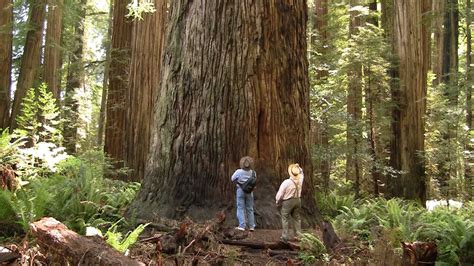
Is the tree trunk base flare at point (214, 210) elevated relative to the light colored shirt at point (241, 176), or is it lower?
lower

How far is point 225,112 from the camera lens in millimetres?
6336

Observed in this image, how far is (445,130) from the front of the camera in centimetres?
1444

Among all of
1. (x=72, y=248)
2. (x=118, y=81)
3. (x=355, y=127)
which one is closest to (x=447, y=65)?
(x=355, y=127)

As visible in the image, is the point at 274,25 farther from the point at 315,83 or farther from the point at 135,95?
the point at 315,83

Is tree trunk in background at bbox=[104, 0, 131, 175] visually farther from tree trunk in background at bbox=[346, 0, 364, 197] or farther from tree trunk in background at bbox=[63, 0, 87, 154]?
tree trunk in background at bbox=[346, 0, 364, 197]

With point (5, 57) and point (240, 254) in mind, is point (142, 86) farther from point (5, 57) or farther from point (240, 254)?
point (240, 254)

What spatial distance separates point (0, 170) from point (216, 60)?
11.1ft

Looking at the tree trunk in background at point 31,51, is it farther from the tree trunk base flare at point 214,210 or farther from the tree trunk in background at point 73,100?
the tree trunk base flare at point 214,210

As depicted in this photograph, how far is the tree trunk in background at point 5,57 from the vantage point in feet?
43.5

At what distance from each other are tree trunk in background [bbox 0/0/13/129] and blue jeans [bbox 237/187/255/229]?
389 inches

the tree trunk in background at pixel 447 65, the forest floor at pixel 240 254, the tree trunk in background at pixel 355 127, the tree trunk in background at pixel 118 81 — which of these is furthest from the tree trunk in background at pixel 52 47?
the tree trunk in background at pixel 447 65

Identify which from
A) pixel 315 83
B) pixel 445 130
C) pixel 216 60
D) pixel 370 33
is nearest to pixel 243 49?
pixel 216 60

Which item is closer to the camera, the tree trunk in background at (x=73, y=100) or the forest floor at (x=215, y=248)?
the forest floor at (x=215, y=248)

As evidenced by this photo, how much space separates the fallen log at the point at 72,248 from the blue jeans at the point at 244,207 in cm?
236
